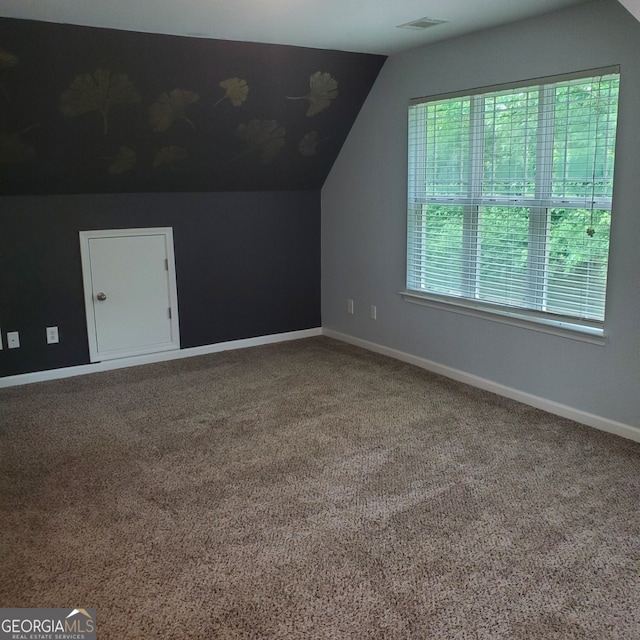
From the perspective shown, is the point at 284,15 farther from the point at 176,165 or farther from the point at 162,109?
the point at 176,165

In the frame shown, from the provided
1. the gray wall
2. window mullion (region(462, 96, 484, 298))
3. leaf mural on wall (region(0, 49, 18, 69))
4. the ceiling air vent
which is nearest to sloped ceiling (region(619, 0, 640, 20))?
the gray wall

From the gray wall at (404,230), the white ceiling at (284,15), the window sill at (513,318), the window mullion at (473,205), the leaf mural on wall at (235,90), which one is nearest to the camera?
the white ceiling at (284,15)

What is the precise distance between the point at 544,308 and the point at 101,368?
3031 millimetres

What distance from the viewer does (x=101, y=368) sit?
468 centimetres

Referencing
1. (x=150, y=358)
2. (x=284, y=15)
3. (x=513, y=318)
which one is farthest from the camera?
(x=150, y=358)

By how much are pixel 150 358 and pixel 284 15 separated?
104 inches

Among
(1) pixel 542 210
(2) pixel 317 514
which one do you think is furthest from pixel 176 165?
(2) pixel 317 514

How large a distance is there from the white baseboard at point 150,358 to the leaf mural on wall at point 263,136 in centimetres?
146

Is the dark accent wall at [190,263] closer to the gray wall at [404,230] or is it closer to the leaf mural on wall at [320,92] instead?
the gray wall at [404,230]

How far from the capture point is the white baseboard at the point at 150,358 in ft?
14.5

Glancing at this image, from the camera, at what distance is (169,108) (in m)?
4.11

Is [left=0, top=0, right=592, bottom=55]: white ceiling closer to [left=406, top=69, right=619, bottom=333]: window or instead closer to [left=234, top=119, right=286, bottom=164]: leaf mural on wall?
[left=406, top=69, right=619, bottom=333]: window

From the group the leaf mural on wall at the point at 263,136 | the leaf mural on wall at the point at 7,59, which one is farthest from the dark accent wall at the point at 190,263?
the leaf mural on wall at the point at 7,59

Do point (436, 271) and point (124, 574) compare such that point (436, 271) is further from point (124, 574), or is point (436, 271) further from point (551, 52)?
point (124, 574)
